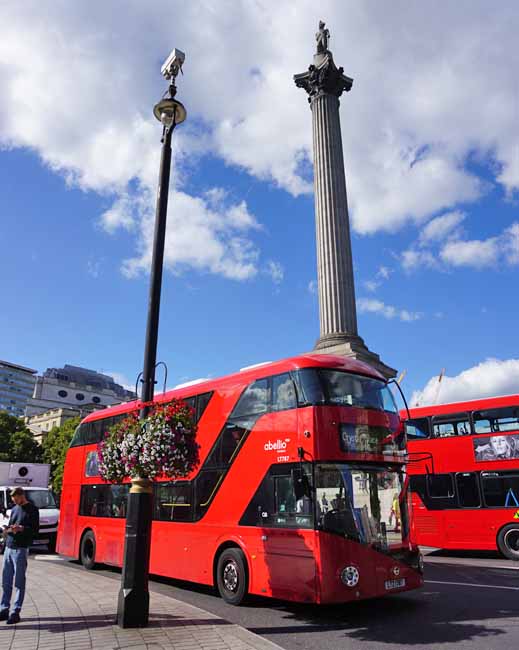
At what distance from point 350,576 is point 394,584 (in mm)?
1042

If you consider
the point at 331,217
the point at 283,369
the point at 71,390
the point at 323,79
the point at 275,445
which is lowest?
the point at 275,445

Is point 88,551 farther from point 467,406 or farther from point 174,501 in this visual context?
point 467,406

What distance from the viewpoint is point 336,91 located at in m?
33.5

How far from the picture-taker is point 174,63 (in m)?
9.36

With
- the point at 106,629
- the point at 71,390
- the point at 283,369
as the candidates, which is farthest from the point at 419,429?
the point at 71,390

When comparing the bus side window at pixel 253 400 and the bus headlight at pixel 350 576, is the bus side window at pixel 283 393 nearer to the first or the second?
the bus side window at pixel 253 400

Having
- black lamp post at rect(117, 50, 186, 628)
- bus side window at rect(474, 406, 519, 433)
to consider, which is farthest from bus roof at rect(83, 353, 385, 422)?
bus side window at rect(474, 406, 519, 433)

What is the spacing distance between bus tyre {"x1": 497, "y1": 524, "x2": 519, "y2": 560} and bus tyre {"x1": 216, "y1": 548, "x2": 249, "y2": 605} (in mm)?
9846

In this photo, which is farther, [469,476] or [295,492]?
[469,476]

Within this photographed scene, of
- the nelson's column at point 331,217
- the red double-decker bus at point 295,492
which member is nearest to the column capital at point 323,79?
the nelson's column at point 331,217

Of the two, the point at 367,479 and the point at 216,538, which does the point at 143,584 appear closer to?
the point at 216,538

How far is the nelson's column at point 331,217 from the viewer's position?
27.1 metres

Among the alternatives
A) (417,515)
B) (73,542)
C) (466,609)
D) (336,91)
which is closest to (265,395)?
(466,609)

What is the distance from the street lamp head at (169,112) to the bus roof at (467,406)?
12.3 meters
